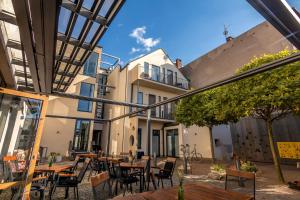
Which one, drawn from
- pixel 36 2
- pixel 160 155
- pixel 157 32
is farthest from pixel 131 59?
pixel 36 2

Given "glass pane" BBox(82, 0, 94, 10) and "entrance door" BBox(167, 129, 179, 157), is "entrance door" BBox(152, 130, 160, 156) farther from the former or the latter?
"glass pane" BBox(82, 0, 94, 10)

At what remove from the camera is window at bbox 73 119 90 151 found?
12117 mm

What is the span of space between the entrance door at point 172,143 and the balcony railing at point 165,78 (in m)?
4.30

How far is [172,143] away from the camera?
13578mm

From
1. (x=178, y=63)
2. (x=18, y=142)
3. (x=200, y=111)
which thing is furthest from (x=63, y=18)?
(x=178, y=63)

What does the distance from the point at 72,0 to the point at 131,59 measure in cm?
1175

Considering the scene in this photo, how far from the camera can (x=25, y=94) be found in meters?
3.37

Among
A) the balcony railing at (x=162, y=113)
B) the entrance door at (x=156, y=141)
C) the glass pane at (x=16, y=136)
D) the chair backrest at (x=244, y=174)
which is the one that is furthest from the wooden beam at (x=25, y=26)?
the entrance door at (x=156, y=141)

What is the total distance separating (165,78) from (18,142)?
37.9 feet

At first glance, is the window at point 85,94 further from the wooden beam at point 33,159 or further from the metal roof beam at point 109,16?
the metal roof beam at point 109,16

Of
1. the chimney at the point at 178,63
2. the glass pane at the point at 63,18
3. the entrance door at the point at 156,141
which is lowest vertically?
the entrance door at the point at 156,141

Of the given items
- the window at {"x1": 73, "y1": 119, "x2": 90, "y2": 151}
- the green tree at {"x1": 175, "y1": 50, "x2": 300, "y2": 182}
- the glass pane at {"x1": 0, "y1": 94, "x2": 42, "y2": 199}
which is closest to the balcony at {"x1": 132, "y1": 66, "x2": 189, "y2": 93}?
the window at {"x1": 73, "y1": 119, "x2": 90, "y2": 151}

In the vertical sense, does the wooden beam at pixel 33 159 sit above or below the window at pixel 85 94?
below

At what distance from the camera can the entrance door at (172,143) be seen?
13.1 meters
